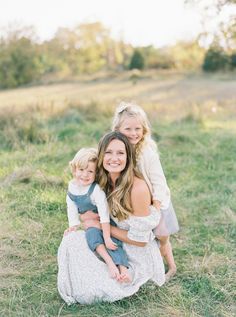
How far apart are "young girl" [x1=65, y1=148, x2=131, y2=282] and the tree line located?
12.9 meters

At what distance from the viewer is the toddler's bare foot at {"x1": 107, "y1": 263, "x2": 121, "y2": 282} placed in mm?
3051

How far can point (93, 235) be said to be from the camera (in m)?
3.16

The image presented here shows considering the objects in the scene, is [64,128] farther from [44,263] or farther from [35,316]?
[35,316]

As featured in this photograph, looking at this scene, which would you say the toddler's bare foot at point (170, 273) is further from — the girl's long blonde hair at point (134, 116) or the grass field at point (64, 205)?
the girl's long blonde hair at point (134, 116)

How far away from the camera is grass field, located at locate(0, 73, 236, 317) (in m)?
3.18

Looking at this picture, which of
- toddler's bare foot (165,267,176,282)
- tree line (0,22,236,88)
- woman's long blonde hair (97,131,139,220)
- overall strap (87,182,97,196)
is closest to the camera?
woman's long blonde hair (97,131,139,220)

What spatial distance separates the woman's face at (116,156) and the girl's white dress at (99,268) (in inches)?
12.6

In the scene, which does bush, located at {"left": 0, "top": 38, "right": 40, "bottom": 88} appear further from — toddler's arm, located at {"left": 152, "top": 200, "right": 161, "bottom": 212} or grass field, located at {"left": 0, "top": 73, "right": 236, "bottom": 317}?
toddler's arm, located at {"left": 152, "top": 200, "right": 161, "bottom": 212}

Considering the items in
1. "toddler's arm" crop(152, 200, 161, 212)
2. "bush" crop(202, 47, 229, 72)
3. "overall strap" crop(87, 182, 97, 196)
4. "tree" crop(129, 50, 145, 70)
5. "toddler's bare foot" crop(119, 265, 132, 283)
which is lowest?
"tree" crop(129, 50, 145, 70)

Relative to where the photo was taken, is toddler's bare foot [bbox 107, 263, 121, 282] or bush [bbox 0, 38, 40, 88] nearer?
toddler's bare foot [bbox 107, 263, 121, 282]

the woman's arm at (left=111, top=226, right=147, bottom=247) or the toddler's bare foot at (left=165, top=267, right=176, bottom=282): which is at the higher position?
the woman's arm at (left=111, top=226, right=147, bottom=247)

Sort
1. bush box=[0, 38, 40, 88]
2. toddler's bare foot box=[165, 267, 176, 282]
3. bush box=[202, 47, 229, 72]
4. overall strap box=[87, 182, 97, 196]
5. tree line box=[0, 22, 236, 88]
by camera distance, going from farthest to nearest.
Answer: bush box=[202, 47, 229, 72] < tree line box=[0, 22, 236, 88] < bush box=[0, 38, 40, 88] < toddler's bare foot box=[165, 267, 176, 282] < overall strap box=[87, 182, 97, 196]

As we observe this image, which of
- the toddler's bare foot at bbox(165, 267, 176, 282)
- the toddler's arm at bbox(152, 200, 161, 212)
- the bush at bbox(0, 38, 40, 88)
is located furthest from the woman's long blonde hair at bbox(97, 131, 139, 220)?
the bush at bbox(0, 38, 40, 88)

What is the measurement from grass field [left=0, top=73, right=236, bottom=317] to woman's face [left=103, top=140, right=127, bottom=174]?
2.76 ft
